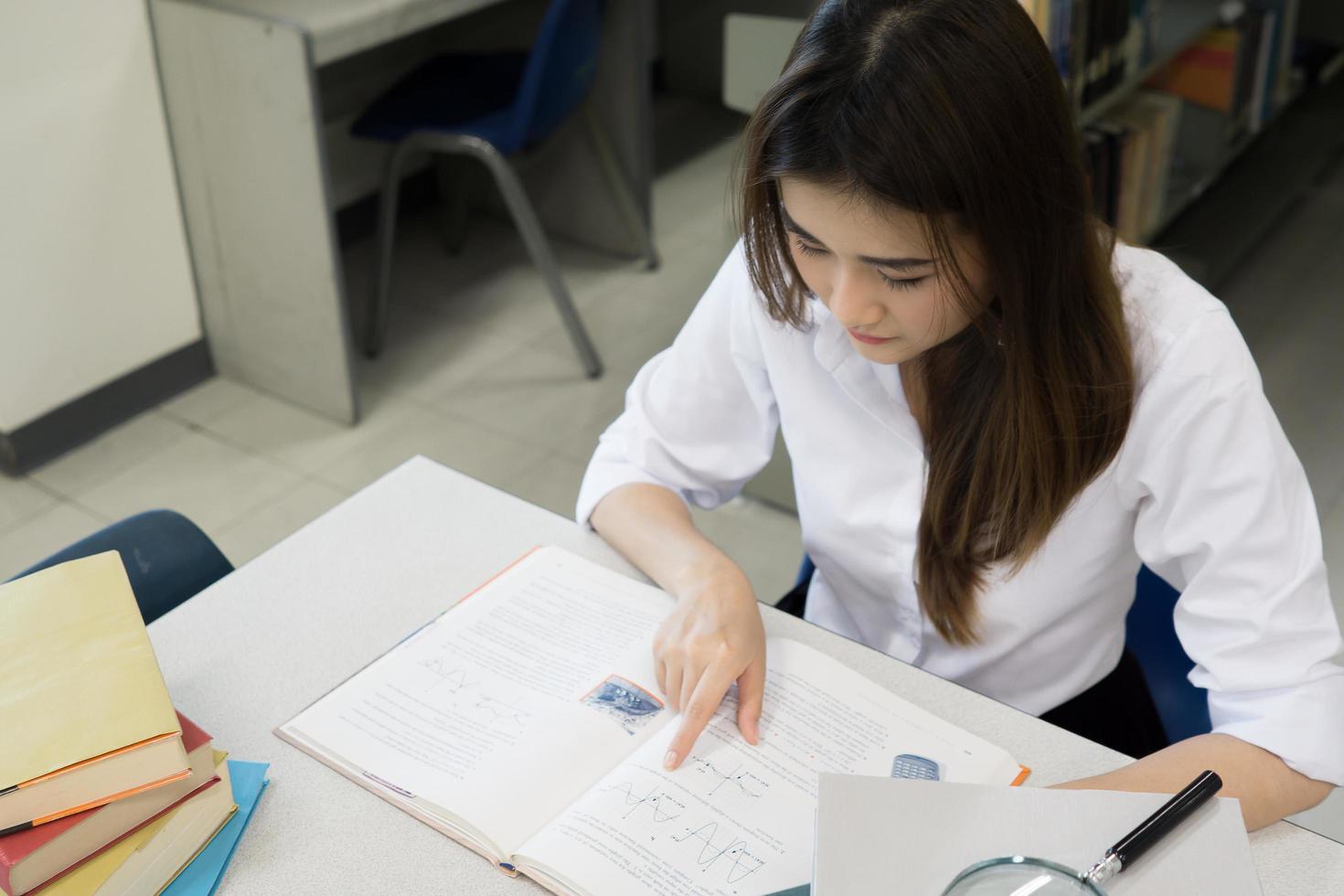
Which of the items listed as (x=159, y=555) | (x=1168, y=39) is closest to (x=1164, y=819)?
(x=159, y=555)

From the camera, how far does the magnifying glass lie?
2.08 feet

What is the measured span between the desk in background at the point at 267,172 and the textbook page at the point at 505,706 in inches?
60.6

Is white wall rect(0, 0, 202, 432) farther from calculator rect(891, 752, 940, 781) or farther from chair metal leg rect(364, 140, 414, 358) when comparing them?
calculator rect(891, 752, 940, 781)

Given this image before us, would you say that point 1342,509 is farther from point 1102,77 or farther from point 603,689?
point 603,689

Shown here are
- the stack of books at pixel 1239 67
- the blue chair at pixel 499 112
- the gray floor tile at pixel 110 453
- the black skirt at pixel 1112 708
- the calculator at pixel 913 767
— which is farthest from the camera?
the stack of books at pixel 1239 67

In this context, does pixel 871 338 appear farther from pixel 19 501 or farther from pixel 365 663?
pixel 19 501

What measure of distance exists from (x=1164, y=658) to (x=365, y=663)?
0.72 m

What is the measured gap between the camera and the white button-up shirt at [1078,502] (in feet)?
2.89

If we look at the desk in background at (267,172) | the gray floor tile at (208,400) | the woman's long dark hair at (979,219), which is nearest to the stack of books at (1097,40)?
the desk in background at (267,172)

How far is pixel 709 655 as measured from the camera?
918 millimetres

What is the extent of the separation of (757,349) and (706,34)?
322 cm

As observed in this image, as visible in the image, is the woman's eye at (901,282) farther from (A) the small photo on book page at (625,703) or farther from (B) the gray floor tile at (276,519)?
(B) the gray floor tile at (276,519)

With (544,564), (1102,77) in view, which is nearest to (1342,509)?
(1102,77)

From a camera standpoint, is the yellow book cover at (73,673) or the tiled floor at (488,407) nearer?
the yellow book cover at (73,673)
